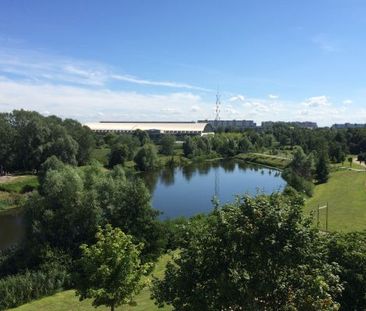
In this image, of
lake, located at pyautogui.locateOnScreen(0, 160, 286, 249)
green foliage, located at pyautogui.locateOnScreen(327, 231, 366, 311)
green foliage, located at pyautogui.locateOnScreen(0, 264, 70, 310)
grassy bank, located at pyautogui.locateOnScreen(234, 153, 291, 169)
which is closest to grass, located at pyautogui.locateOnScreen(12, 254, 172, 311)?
green foliage, located at pyautogui.locateOnScreen(0, 264, 70, 310)

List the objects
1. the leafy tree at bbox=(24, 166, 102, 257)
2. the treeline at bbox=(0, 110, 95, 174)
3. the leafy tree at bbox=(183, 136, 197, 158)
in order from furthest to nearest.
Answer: the leafy tree at bbox=(183, 136, 197, 158) → the treeline at bbox=(0, 110, 95, 174) → the leafy tree at bbox=(24, 166, 102, 257)

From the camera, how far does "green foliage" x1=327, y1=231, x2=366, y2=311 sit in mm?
13539

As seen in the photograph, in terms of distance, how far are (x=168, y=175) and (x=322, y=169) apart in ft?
93.9

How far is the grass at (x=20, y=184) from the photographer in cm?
5830

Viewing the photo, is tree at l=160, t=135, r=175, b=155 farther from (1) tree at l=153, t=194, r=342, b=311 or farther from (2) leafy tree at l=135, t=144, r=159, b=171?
(1) tree at l=153, t=194, r=342, b=311

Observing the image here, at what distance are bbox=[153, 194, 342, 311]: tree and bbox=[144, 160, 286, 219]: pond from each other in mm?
29261

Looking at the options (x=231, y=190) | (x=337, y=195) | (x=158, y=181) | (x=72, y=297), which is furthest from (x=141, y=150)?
(x=72, y=297)

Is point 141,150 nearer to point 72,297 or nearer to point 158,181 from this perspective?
point 158,181

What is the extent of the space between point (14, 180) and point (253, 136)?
3356 inches

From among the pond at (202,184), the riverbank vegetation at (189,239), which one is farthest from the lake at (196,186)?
the riverbank vegetation at (189,239)

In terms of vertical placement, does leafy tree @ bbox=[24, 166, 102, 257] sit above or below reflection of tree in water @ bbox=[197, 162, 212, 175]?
above

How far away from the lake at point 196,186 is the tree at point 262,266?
21195 mm

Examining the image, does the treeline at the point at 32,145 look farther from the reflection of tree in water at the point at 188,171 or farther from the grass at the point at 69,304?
the grass at the point at 69,304

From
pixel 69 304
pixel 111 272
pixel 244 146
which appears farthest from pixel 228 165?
pixel 111 272
